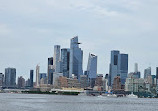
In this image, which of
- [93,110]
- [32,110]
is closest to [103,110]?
[93,110]

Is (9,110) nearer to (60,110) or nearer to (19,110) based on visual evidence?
(19,110)

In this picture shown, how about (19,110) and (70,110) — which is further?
(70,110)

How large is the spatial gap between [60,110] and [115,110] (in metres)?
21.8

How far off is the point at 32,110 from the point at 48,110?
199 inches

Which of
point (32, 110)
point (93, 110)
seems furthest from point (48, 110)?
point (93, 110)

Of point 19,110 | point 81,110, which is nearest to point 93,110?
point 81,110

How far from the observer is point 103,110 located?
454ft

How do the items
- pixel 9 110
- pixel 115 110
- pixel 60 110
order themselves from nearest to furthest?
pixel 9 110 → pixel 60 110 → pixel 115 110

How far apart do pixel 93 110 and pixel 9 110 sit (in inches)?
1156

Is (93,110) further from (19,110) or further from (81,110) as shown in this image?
(19,110)

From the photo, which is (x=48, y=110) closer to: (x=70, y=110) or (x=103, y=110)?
(x=70, y=110)

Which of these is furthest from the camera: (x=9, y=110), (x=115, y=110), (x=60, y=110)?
(x=115, y=110)

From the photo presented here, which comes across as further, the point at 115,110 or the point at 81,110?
the point at 115,110

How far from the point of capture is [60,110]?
427 feet
